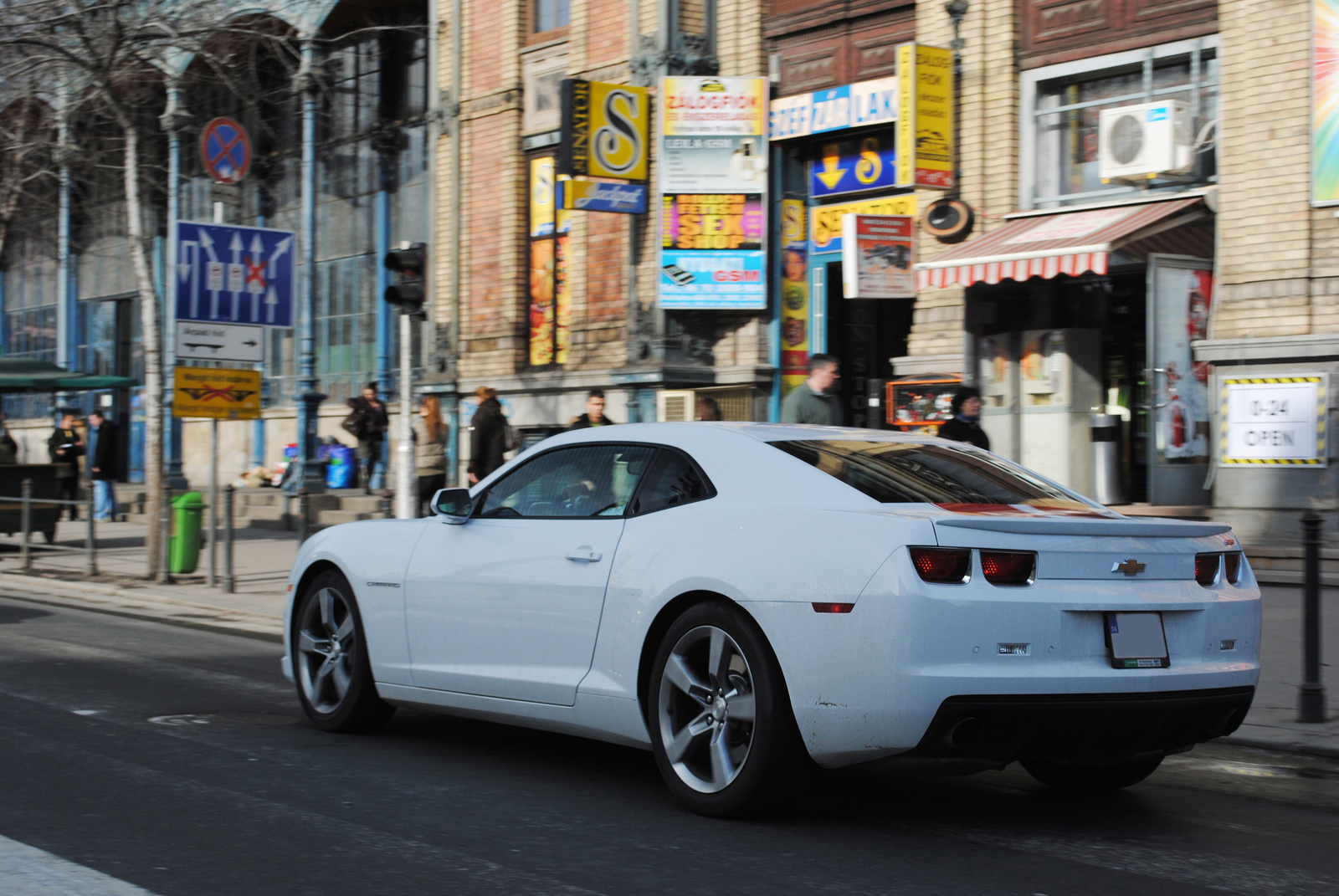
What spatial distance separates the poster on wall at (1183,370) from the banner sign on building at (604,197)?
7506mm

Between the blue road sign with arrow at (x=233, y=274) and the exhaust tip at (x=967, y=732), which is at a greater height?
the blue road sign with arrow at (x=233, y=274)

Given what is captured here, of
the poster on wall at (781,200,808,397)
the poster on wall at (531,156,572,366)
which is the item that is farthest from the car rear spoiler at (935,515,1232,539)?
the poster on wall at (531,156,572,366)

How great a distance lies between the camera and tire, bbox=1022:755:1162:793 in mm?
6176

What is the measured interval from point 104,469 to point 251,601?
12312 mm

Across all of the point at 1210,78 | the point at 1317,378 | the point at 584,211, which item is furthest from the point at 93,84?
the point at 1317,378

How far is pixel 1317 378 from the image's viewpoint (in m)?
13.2

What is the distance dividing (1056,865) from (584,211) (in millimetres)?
16913

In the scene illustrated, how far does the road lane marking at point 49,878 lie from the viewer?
4375 mm

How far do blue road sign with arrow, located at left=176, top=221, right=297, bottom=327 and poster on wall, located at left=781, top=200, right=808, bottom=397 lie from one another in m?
6.61

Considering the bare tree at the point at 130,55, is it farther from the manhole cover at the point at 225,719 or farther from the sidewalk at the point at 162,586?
the manhole cover at the point at 225,719

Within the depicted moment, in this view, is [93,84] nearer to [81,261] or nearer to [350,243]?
[350,243]

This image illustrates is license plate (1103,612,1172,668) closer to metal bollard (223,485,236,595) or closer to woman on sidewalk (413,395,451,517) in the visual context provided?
metal bollard (223,485,236,595)

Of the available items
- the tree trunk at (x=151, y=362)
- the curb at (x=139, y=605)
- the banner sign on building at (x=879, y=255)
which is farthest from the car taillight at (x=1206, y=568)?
the tree trunk at (x=151, y=362)

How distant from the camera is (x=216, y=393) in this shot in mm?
15078
